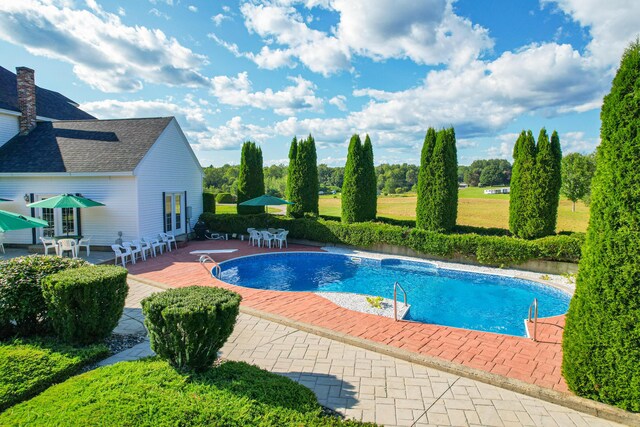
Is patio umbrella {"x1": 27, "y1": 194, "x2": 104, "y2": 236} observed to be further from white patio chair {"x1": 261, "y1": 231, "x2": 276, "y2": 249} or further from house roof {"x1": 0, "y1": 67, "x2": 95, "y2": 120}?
white patio chair {"x1": 261, "y1": 231, "x2": 276, "y2": 249}

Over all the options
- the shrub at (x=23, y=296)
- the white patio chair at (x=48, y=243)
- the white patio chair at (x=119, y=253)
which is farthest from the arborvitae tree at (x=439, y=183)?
→ the white patio chair at (x=48, y=243)

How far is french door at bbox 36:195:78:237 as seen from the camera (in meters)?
15.7

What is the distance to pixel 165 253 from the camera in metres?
16.1

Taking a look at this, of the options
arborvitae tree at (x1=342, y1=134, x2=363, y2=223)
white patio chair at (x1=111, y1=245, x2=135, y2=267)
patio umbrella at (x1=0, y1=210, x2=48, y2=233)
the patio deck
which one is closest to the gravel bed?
the patio deck

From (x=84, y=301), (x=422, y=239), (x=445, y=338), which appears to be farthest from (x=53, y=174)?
(x=445, y=338)

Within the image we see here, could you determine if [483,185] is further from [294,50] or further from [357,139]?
[294,50]

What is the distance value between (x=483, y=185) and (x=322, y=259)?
6532cm

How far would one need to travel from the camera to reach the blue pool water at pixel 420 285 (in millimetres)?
9766

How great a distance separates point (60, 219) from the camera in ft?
51.7

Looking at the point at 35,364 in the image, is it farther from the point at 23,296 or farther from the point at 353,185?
the point at 353,185

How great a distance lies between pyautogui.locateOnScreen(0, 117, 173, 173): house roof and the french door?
70.4 inches

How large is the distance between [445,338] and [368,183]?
12.6 meters

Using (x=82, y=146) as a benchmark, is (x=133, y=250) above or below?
below

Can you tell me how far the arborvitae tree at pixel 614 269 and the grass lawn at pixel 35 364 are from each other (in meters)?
7.31
